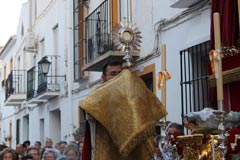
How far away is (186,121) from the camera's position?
264cm

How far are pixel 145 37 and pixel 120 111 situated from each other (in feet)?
16.7

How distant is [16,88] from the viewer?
1897 centimetres

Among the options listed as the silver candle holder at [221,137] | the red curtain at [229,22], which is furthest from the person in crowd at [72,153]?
the silver candle holder at [221,137]

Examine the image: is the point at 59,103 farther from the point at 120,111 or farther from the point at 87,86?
the point at 120,111

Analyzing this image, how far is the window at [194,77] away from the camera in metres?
5.95

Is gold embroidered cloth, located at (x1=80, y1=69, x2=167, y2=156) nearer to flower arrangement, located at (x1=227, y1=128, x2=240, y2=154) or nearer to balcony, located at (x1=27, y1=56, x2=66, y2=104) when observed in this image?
flower arrangement, located at (x1=227, y1=128, x2=240, y2=154)

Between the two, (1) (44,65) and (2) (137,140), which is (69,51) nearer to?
(1) (44,65)

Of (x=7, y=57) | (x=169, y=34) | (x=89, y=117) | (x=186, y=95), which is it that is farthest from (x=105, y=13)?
(x=7, y=57)

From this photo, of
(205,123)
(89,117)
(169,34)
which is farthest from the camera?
(169,34)

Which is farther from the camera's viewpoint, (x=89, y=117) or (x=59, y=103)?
(x=59, y=103)

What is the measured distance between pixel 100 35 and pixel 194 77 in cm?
338

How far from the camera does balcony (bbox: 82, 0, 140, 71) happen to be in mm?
8375

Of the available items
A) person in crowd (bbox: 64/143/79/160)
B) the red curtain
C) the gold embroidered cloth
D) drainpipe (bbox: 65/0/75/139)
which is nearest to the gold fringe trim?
the gold embroidered cloth

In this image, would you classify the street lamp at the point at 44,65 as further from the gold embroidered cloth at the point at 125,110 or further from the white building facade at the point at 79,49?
the gold embroidered cloth at the point at 125,110
